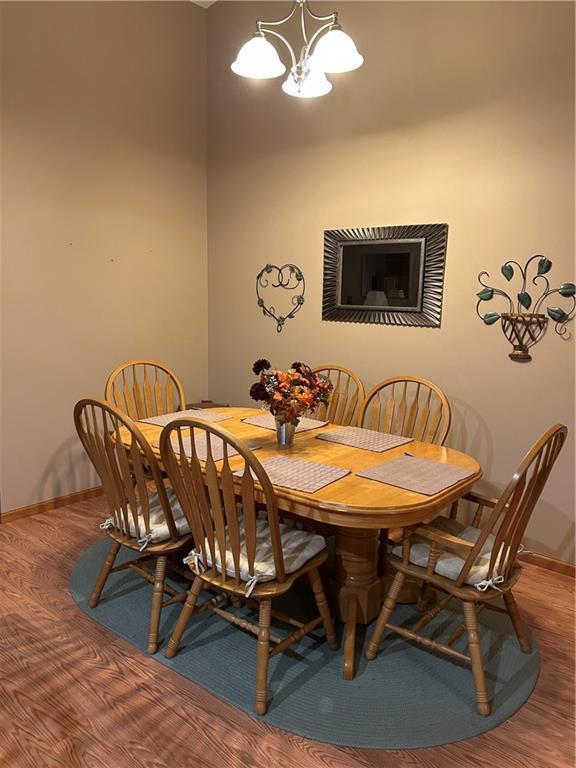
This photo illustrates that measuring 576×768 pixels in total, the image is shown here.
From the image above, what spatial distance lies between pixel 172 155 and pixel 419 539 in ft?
10.6

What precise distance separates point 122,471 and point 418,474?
45.0 inches

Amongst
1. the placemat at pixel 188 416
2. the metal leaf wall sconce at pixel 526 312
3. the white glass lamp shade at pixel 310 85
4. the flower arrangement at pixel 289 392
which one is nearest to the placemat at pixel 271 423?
the placemat at pixel 188 416

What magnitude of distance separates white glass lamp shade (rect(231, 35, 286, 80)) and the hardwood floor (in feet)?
7.76

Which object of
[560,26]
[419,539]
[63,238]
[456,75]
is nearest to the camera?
[419,539]

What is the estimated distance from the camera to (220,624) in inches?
93.0

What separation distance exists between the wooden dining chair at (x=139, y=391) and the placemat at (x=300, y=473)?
3.44ft

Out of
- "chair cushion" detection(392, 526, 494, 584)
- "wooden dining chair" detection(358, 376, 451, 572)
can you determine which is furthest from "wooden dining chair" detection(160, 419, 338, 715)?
"wooden dining chair" detection(358, 376, 451, 572)

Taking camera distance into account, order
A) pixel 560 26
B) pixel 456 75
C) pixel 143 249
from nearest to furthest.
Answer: pixel 560 26 → pixel 456 75 → pixel 143 249

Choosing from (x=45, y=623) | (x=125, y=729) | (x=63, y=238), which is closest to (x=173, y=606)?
(x=45, y=623)

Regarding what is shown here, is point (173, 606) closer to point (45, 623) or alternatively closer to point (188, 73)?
point (45, 623)

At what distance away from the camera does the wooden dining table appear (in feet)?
6.01

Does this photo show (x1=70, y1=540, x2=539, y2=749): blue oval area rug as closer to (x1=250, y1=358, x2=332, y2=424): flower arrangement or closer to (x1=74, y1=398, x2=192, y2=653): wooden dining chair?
(x1=74, y1=398, x2=192, y2=653): wooden dining chair

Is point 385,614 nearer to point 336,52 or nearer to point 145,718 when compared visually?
point 145,718

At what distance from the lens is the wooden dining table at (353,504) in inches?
72.1
